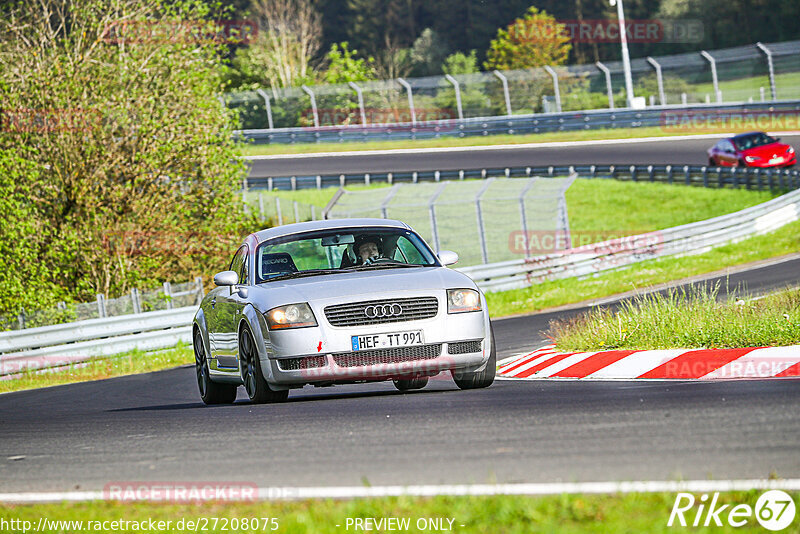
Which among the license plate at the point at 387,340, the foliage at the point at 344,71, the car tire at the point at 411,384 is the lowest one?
the car tire at the point at 411,384

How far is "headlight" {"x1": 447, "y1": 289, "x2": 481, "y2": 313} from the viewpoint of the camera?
9250mm

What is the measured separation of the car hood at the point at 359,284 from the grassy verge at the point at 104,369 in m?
9.41

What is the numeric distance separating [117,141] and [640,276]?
12278mm

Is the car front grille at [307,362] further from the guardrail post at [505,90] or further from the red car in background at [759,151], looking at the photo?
the guardrail post at [505,90]

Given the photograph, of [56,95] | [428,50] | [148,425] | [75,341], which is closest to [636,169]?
[56,95]

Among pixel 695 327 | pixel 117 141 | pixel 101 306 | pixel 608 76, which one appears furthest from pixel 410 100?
pixel 695 327

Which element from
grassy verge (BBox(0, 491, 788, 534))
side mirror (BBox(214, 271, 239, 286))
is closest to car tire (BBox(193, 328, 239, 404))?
side mirror (BBox(214, 271, 239, 286))

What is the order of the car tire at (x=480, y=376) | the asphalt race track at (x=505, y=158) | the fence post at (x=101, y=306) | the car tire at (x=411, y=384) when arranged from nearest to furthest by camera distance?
the car tire at (x=480, y=376), the car tire at (x=411, y=384), the fence post at (x=101, y=306), the asphalt race track at (x=505, y=158)

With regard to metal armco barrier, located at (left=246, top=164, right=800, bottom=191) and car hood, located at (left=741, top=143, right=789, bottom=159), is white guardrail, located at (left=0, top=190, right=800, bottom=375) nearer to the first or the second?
metal armco barrier, located at (left=246, top=164, right=800, bottom=191)

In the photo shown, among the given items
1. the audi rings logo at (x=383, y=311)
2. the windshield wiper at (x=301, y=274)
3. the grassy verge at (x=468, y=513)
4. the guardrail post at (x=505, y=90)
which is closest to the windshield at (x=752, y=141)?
the guardrail post at (x=505, y=90)

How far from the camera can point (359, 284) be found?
9.28 meters

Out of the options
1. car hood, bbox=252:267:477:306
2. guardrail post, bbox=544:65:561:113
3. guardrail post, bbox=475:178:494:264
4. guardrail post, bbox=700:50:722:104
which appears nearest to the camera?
car hood, bbox=252:267:477:306

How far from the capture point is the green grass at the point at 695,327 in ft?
34.5

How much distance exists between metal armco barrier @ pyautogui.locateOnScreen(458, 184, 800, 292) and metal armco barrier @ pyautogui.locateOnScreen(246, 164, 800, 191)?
4.95 m
